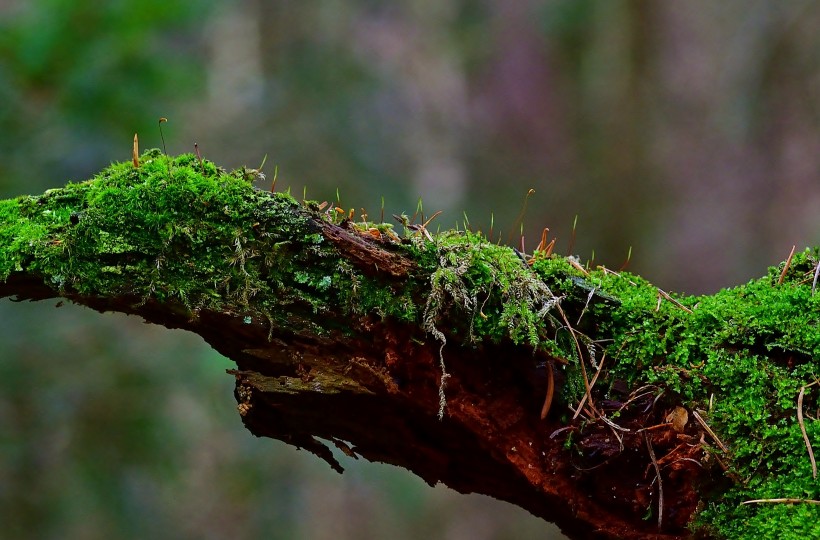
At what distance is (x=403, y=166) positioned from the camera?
7.17 metres

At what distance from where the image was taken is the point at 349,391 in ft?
5.79

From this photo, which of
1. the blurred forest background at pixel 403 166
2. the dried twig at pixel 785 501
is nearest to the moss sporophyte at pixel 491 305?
the dried twig at pixel 785 501

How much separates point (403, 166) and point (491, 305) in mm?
5528

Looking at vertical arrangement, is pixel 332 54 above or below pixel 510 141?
below

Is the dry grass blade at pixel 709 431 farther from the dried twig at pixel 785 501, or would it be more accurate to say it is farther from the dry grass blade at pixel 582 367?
the dry grass blade at pixel 582 367

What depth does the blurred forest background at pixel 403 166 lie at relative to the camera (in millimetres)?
4309

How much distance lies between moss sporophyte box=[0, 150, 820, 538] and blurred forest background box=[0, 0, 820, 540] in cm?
245

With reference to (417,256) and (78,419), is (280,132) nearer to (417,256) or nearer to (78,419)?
(78,419)

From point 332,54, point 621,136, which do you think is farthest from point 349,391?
point 621,136

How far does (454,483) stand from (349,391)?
43cm

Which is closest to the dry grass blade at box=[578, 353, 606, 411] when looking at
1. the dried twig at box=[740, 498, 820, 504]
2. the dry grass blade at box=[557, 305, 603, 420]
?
the dry grass blade at box=[557, 305, 603, 420]

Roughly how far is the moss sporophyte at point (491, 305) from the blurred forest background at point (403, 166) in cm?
245

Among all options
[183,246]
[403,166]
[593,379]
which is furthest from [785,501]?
[403,166]

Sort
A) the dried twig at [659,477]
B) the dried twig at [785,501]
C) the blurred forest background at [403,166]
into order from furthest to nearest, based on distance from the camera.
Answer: the blurred forest background at [403,166], the dried twig at [659,477], the dried twig at [785,501]
